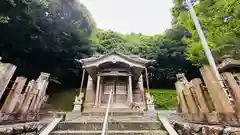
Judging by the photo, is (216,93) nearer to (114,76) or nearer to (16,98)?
(16,98)

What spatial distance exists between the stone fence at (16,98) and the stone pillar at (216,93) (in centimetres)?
474

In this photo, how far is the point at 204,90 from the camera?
457cm

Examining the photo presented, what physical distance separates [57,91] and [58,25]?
249 inches

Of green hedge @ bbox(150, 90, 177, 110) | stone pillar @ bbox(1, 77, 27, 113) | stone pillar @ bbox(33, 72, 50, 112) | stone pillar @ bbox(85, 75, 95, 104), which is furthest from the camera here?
green hedge @ bbox(150, 90, 177, 110)

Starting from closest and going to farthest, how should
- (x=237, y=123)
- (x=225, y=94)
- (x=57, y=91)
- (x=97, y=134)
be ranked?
(x=237, y=123)
(x=225, y=94)
(x=97, y=134)
(x=57, y=91)

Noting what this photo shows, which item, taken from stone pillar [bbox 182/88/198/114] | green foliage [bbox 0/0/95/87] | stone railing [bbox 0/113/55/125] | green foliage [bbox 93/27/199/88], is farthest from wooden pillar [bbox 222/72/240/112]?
green foliage [bbox 93/27/199/88]

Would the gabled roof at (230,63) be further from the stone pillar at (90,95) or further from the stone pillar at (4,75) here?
the stone pillar at (90,95)

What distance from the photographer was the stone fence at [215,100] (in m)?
3.44

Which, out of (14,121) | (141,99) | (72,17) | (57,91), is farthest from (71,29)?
(14,121)

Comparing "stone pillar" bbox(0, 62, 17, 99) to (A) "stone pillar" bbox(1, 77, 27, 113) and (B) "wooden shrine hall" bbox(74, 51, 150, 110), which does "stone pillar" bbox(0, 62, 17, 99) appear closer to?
(A) "stone pillar" bbox(1, 77, 27, 113)

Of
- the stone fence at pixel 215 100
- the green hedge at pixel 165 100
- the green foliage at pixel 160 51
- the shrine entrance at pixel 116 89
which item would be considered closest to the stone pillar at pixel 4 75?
the stone fence at pixel 215 100

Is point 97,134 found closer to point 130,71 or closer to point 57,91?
point 130,71

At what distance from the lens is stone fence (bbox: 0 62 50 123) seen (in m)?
4.36

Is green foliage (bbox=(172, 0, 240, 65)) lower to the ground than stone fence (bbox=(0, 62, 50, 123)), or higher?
higher
